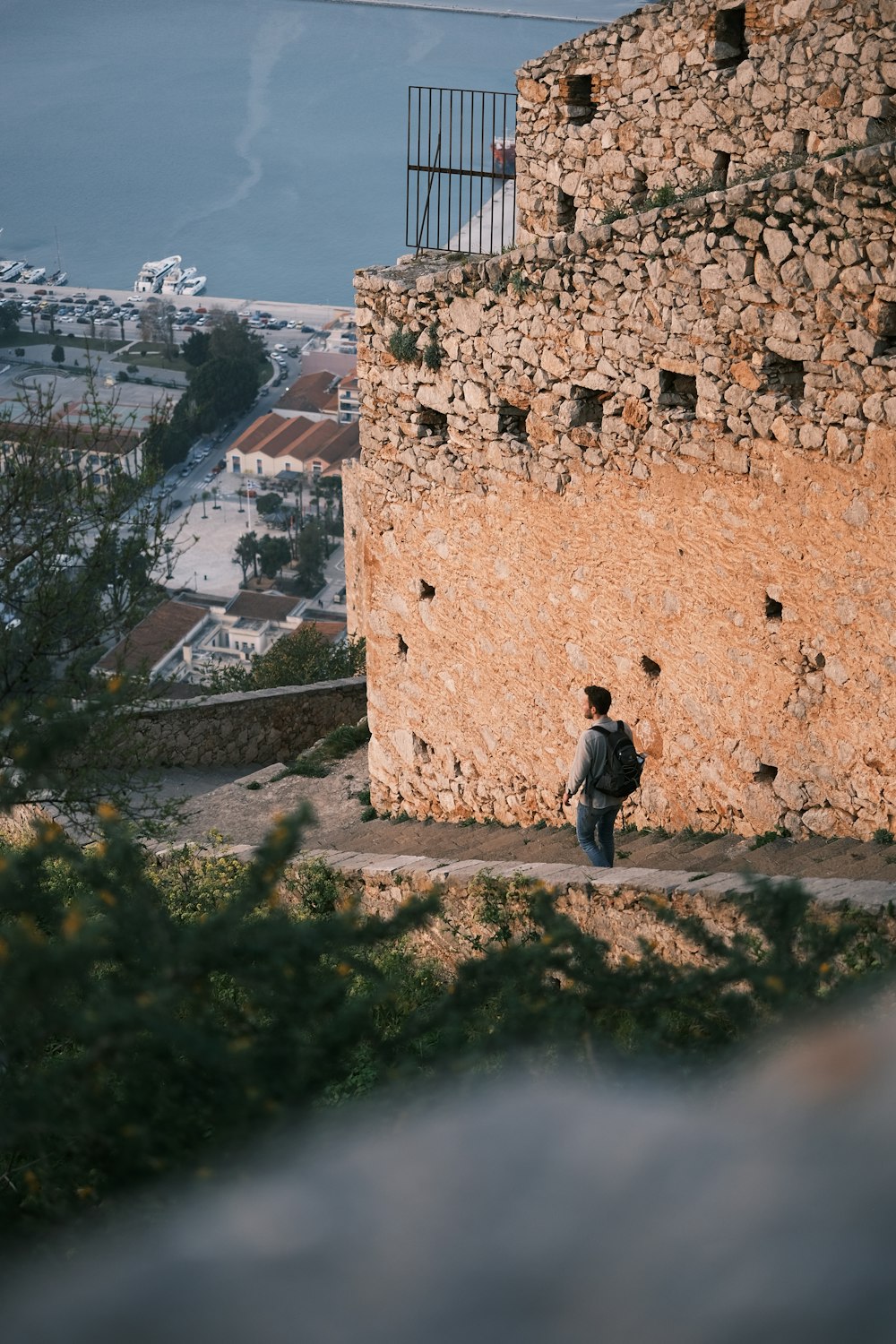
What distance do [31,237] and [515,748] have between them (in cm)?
8689

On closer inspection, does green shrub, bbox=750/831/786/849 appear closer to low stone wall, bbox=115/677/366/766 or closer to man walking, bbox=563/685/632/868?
man walking, bbox=563/685/632/868

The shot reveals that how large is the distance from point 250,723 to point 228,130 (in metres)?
98.7

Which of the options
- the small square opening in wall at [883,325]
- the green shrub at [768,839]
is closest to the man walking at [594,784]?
the green shrub at [768,839]

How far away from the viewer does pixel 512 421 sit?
8.20m

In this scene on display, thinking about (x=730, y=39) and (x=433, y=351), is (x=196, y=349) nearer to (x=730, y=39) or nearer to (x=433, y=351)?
(x=433, y=351)

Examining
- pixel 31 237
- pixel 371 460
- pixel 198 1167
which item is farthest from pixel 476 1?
pixel 198 1167

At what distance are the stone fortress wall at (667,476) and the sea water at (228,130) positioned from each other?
70.2 meters

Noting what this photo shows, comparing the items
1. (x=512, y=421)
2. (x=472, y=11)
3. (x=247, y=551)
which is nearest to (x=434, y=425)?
(x=512, y=421)

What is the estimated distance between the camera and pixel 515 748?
8859 millimetres

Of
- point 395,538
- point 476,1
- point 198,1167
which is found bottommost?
point 198,1167

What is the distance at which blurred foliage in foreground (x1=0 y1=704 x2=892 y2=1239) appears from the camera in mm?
3682

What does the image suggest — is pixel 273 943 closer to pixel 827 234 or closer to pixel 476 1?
pixel 827 234

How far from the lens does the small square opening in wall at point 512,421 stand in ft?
26.8

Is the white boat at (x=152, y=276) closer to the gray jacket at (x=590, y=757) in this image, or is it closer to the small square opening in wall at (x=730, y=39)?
the small square opening in wall at (x=730, y=39)
